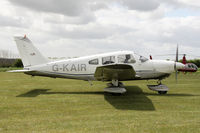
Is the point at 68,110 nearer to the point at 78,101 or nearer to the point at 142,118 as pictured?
the point at 78,101

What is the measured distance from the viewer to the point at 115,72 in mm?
7977

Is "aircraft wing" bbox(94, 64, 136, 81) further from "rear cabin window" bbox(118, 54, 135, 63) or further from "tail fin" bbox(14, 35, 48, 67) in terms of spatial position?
"tail fin" bbox(14, 35, 48, 67)

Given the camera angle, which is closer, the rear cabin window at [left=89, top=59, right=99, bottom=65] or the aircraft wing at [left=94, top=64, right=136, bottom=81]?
the aircraft wing at [left=94, top=64, right=136, bottom=81]

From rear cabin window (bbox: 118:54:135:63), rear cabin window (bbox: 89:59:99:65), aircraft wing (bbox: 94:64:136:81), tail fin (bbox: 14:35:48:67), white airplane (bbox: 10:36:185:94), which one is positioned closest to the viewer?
aircraft wing (bbox: 94:64:136:81)

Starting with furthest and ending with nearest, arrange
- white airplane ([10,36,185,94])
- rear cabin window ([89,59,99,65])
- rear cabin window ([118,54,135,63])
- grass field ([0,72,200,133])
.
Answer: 1. rear cabin window ([89,59,99,65])
2. rear cabin window ([118,54,135,63])
3. white airplane ([10,36,185,94])
4. grass field ([0,72,200,133])

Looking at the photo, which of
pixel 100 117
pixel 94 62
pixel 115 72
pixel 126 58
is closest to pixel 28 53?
pixel 94 62

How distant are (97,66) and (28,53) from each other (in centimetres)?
378

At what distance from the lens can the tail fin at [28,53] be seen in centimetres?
960

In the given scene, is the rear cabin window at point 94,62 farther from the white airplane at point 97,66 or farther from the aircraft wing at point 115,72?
the aircraft wing at point 115,72

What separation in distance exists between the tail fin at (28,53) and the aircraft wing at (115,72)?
3633 millimetres

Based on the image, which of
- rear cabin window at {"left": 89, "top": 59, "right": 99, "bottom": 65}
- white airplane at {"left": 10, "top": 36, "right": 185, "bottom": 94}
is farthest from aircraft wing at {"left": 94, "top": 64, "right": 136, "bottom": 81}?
rear cabin window at {"left": 89, "top": 59, "right": 99, "bottom": 65}

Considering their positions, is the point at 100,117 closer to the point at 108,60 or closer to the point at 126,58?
the point at 108,60

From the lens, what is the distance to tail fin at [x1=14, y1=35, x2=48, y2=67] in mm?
9602

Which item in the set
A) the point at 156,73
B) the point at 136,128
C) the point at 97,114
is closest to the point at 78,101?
the point at 97,114
